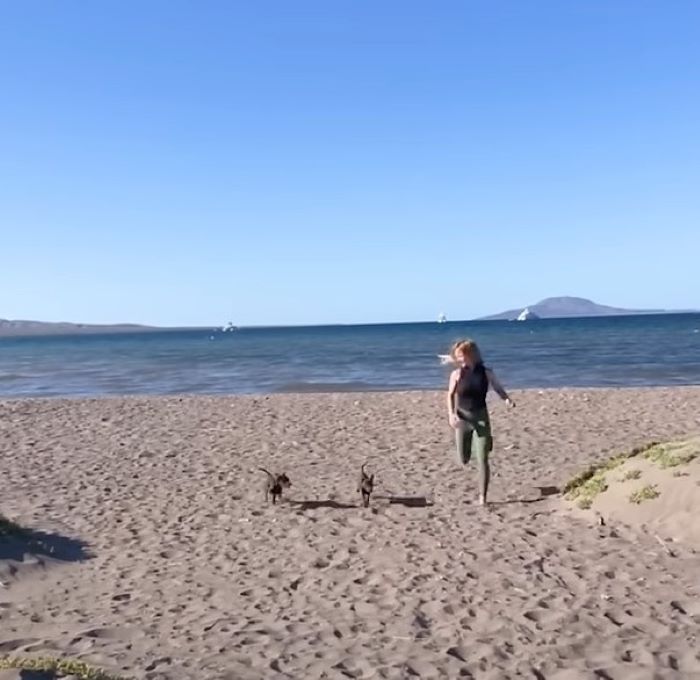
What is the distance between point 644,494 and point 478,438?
1602 mm

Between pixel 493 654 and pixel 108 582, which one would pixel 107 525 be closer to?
pixel 108 582

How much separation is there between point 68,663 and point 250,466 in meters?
7.55

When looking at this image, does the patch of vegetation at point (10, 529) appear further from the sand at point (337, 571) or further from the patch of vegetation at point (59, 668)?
the patch of vegetation at point (59, 668)

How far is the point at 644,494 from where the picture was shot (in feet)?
24.8

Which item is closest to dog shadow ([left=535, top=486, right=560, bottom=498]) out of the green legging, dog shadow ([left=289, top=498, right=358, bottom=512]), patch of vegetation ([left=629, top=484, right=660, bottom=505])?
the green legging

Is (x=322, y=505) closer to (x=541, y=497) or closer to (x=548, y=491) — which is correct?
(x=541, y=497)

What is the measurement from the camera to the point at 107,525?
8180mm

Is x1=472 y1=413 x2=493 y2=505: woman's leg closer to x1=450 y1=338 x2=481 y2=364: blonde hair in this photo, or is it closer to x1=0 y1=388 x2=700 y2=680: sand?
x1=0 y1=388 x2=700 y2=680: sand

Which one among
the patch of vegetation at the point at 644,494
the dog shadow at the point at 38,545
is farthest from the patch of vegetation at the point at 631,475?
the dog shadow at the point at 38,545

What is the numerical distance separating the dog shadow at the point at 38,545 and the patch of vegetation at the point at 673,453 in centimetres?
544

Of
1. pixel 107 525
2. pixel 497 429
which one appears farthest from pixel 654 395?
pixel 107 525

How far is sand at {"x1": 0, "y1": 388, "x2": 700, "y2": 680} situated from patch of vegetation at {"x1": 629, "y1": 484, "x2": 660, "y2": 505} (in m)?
0.50

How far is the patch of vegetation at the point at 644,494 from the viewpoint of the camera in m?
7.52

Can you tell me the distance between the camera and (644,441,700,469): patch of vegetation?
26.3ft
